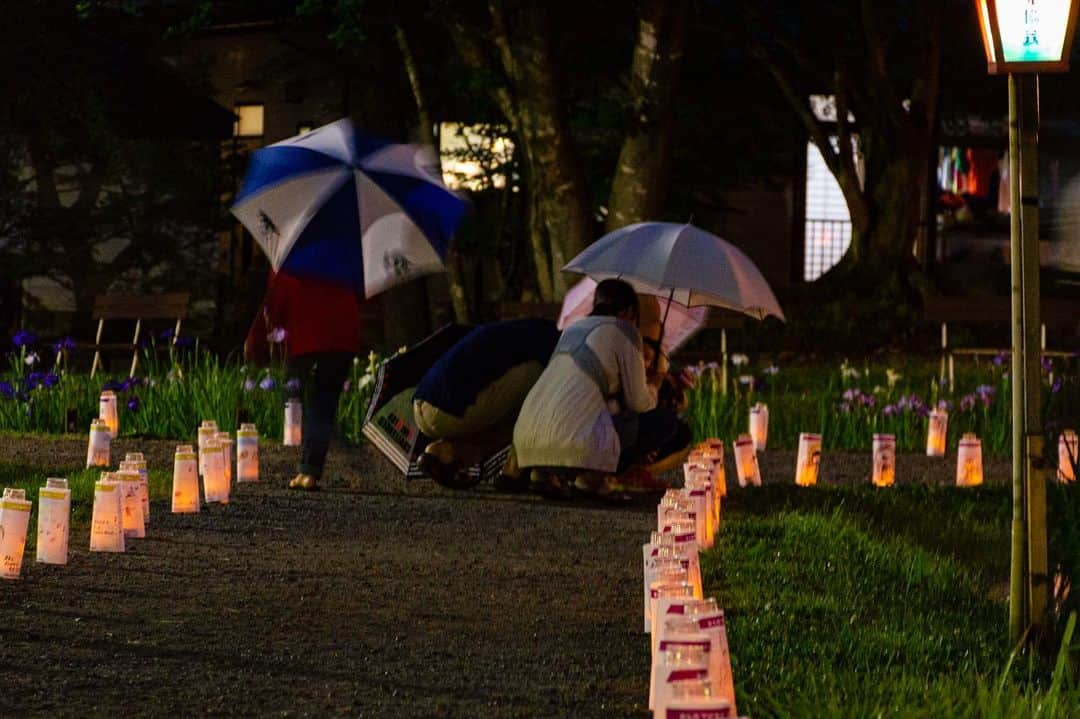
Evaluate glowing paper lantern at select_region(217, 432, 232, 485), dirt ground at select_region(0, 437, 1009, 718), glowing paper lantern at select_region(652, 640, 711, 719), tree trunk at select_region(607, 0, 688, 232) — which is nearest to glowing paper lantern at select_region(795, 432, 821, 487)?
dirt ground at select_region(0, 437, 1009, 718)

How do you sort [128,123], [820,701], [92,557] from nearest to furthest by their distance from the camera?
1. [820,701]
2. [92,557]
3. [128,123]

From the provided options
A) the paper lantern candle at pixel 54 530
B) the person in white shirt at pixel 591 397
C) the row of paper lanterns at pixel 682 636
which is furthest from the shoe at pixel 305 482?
the row of paper lanterns at pixel 682 636

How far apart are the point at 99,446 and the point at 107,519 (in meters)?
4.17

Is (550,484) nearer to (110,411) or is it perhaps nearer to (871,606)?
(871,606)

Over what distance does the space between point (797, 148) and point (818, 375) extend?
1033cm

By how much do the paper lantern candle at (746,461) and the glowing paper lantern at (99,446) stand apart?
390 cm

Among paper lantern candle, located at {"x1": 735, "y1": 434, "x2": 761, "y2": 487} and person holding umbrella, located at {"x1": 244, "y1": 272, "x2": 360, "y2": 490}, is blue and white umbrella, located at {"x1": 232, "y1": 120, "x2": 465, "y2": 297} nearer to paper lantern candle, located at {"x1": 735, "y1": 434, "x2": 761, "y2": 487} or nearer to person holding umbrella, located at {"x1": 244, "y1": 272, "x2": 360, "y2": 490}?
person holding umbrella, located at {"x1": 244, "y1": 272, "x2": 360, "y2": 490}

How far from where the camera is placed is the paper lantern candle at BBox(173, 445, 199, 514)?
11.1 metres

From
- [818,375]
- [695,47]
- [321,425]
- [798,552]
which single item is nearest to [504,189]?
[695,47]

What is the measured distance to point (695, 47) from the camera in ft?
98.9

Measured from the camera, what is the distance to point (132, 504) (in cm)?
1009

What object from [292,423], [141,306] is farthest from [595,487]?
[141,306]

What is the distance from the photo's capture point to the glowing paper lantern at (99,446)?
1358cm

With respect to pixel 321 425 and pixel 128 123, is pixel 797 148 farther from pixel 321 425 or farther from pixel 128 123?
pixel 321 425
